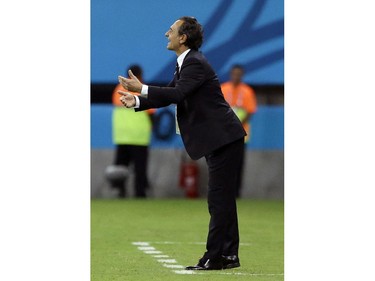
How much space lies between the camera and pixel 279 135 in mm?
20641

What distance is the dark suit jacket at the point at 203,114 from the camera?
949 centimetres

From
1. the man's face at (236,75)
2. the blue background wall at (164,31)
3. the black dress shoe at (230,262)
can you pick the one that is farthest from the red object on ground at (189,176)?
the black dress shoe at (230,262)

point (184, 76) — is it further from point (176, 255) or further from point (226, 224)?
point (176, 255)

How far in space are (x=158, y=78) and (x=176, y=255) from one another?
9258mm

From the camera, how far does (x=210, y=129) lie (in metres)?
9.62

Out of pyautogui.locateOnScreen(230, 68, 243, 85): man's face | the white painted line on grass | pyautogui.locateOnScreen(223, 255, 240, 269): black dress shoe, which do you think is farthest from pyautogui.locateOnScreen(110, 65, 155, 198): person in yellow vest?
pyautogui.locateOnScreen(223, 255, 240, 269): black dress shoe

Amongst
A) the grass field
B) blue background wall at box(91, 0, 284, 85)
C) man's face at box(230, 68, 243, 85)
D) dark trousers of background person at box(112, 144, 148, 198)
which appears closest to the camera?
the grass field

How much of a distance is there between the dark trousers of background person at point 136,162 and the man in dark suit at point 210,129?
10.1 m

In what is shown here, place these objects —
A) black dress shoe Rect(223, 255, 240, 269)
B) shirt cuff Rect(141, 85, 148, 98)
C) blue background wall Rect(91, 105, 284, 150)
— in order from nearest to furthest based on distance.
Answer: shirt cuff Rect(141, 85, 148, 98) < black dress shoe Rect(223, 255, 240, 269) < blue background wall Rect(91, 105, 284, 150)

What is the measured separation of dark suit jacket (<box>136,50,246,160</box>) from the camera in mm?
9492

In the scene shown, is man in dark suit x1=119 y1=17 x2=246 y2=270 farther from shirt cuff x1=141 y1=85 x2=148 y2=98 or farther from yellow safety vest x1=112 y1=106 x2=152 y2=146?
yellow safety vest x1=112 y1=106 x2=152 y2=146

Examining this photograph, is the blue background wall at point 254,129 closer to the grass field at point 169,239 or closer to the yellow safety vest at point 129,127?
the yellow safety vest at point 129,127

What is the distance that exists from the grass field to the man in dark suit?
25 cm
